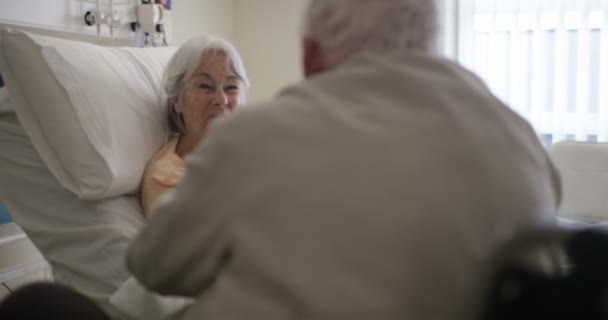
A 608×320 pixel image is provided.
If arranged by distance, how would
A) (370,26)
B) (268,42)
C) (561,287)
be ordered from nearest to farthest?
(561,287) < (370,26) < (268,42)

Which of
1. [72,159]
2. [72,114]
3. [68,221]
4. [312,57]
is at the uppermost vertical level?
[312,57]

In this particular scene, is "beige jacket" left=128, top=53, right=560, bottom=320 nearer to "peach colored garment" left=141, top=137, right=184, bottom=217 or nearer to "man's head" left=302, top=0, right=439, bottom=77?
"man's head" left=302, top=0, right=439, bottom=77

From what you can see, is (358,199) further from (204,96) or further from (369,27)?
(204,96)

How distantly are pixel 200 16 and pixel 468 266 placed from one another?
2.68 m

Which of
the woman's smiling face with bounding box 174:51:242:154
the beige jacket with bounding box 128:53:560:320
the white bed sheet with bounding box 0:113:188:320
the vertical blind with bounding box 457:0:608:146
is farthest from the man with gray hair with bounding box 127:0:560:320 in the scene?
the vertical blind with bounding box 457:0:608:146

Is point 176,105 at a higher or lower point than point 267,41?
lower

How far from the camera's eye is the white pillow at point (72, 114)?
1.51 m

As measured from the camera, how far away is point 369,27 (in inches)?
33.2

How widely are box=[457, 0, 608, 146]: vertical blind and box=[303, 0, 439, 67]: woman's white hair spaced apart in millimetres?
2414

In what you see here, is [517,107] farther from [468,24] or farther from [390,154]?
[390,154]

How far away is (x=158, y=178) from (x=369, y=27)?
92 cm

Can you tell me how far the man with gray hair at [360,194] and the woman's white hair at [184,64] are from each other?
1.01 m

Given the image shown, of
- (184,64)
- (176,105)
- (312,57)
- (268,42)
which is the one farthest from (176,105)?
(268,42)

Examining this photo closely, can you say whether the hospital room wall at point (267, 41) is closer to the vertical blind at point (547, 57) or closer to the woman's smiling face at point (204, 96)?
the vertical blind at point (547, 57)
